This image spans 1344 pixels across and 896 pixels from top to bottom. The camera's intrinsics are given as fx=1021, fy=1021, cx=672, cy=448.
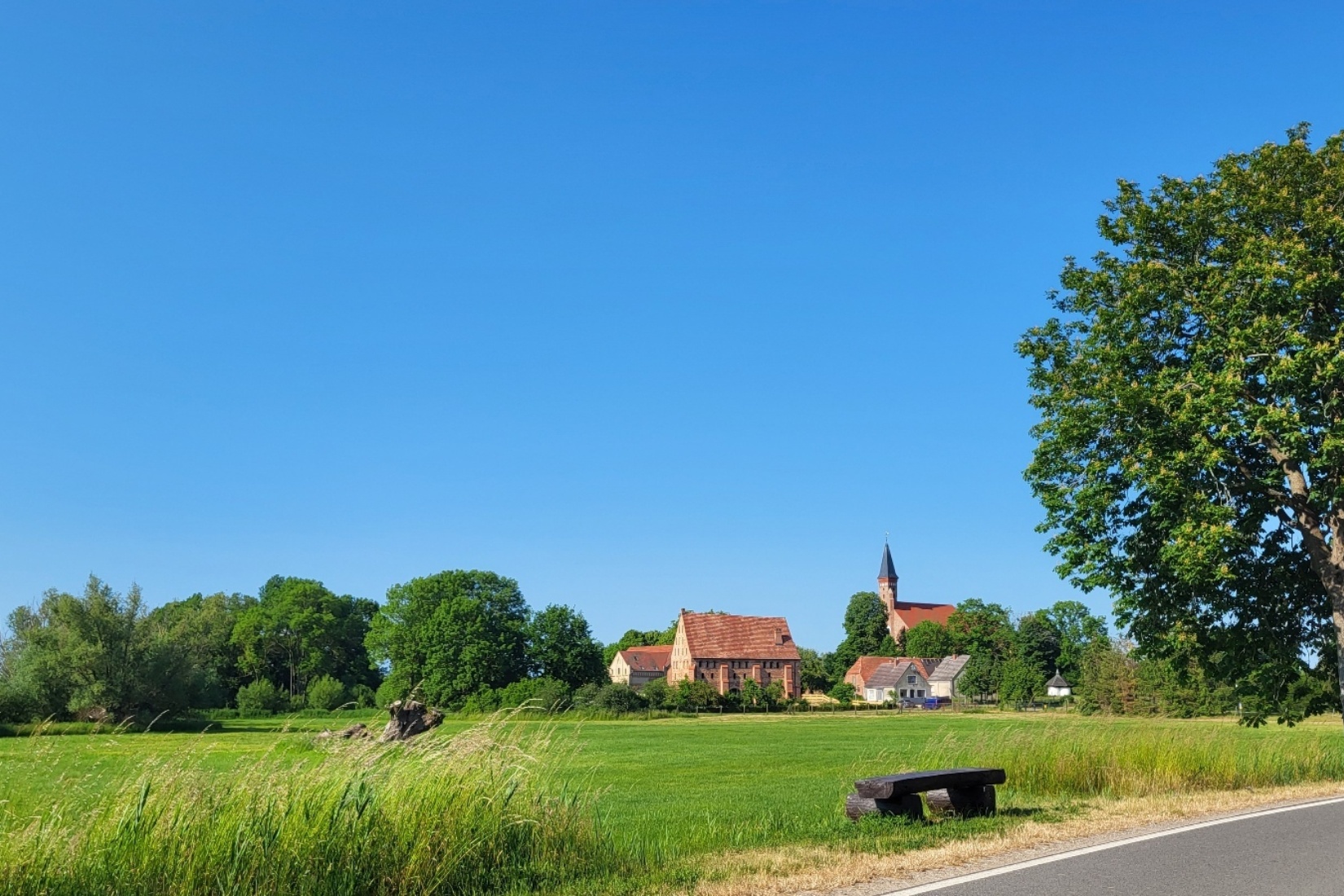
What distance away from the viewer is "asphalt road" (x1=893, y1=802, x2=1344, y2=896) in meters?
7.78

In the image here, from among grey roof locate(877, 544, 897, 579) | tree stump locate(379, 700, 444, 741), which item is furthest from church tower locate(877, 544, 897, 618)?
tree stump locate(379, 700, 444, 741)

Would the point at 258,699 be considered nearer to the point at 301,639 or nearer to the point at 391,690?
the point at 391,690

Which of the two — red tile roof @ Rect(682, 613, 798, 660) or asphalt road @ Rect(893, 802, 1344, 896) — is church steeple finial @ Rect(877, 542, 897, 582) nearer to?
red tile roof @ Rect(682, 613, 798, 660)

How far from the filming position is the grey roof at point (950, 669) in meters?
135

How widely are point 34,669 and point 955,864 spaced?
5977 centimetres

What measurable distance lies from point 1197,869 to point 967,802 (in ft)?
12.0

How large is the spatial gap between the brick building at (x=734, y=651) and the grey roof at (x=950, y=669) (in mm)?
21521

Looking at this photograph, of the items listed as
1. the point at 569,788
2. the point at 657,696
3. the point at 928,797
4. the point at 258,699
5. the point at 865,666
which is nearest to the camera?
the point at 569,788

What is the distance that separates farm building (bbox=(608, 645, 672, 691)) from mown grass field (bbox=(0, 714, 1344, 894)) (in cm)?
12474

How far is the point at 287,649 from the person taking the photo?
111500 mm

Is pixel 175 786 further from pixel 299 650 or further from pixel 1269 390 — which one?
pixel 299 650

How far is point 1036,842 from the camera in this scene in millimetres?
10250

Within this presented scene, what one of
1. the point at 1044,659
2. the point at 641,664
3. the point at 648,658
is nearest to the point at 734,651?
the point at 641,664

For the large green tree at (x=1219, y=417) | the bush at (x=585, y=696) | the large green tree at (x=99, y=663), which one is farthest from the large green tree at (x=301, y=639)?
the large green tree at (x=1219, y=417)
